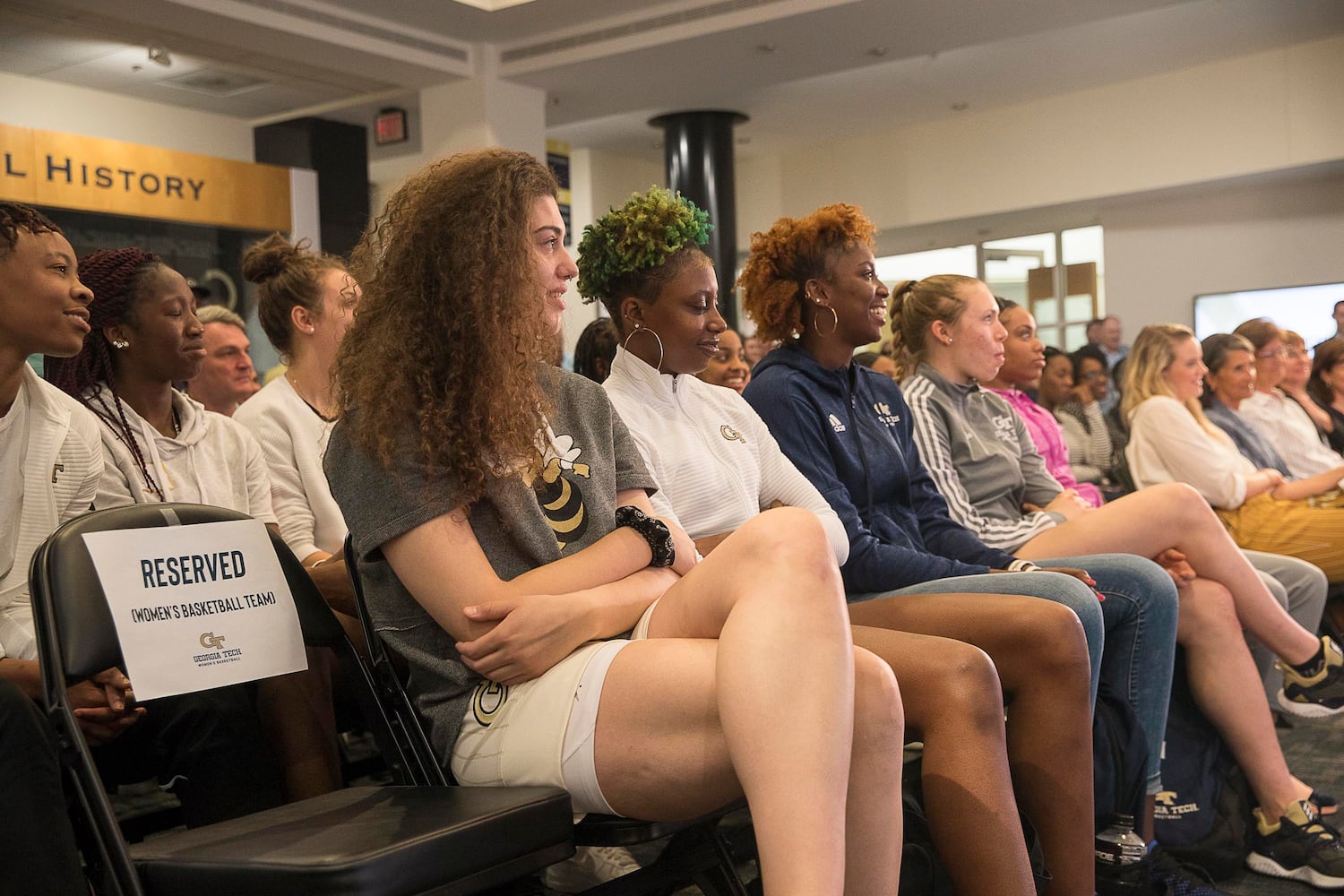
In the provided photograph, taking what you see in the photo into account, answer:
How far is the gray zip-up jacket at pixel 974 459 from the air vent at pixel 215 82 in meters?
5.89

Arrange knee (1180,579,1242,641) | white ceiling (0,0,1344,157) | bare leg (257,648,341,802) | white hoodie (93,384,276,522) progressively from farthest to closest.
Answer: white ceiling (0,0,1344,157) < knee (1180,579,1242,641) < white hoodie (93,384,276,522) < bare leg (257,648,341,802)

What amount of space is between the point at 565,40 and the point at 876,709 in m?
6.50

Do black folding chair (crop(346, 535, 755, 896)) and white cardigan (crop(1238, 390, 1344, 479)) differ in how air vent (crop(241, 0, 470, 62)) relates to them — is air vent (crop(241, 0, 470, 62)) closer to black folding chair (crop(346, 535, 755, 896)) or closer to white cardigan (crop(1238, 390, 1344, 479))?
white cardigan (crop(1238, 390, 1344, 479))

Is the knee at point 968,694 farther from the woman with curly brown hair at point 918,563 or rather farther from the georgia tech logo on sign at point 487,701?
the georgia tech logo on sign at point 487,701

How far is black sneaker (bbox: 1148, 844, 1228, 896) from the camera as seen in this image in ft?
7.48

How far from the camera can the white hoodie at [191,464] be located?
7.20 ft

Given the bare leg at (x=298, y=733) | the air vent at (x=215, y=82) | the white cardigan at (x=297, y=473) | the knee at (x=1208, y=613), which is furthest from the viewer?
the air vent at (x=215, y=82)

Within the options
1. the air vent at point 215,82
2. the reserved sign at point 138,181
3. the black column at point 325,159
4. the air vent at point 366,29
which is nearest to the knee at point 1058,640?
the air vent at point 366,29

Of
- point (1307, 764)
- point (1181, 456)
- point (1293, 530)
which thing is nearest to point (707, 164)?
point (1181, 456)

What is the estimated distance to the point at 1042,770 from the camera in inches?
81.3

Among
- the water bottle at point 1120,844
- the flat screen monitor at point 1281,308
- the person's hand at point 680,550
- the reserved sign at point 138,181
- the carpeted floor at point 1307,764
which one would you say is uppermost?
the reserved sign at point 138,181

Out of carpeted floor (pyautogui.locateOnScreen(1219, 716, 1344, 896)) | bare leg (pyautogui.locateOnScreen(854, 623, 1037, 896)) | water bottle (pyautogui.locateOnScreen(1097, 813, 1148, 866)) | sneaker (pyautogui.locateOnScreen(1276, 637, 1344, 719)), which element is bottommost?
carpeted floor (pyautogui.locateOnScreen(1219, 716, 1344, 896))

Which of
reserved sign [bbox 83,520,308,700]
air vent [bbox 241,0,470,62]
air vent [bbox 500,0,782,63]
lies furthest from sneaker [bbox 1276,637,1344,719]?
air vent [bbox 241,0,470,62]

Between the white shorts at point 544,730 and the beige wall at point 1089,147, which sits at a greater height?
the beige wall at point 1089,147
